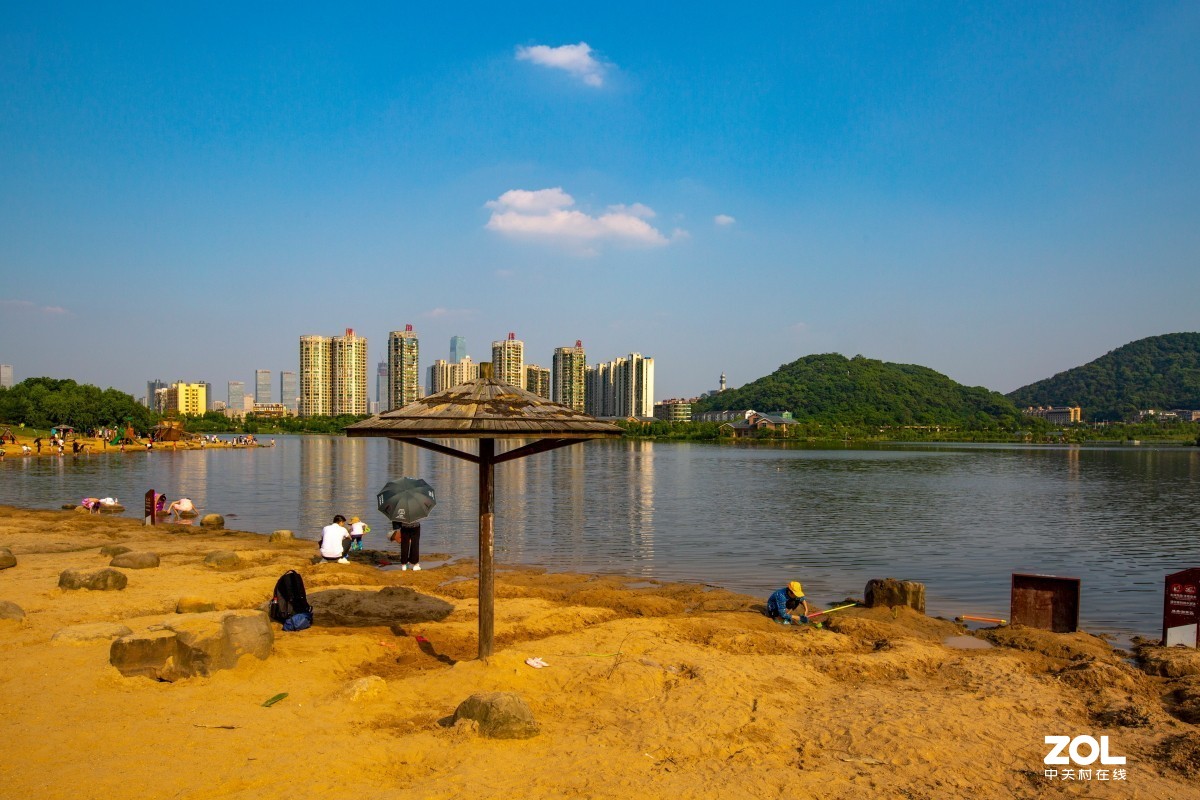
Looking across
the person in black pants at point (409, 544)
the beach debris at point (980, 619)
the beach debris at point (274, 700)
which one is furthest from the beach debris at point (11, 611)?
the beach debris at point (980, 619)

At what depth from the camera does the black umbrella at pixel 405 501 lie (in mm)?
17062

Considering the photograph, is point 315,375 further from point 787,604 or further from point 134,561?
point 787,604

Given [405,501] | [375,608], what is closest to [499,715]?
[375,608]

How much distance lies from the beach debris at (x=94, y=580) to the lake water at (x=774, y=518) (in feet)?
32.9

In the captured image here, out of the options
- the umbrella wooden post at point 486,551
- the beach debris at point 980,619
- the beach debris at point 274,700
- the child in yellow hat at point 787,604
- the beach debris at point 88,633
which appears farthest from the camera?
the beach debris at point 980,619

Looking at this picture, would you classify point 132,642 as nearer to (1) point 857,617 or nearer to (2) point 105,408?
(1) point 857,617

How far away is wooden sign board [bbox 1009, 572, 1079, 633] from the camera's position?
13.1m

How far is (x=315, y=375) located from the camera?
644ft

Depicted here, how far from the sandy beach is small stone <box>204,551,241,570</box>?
233cm

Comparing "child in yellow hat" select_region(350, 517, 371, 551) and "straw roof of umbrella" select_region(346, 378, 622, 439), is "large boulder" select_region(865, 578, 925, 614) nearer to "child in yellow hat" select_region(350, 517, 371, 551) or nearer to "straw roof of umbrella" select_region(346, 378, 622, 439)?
"straw roof of umbrella" select_region(346, 378, 622, 439)

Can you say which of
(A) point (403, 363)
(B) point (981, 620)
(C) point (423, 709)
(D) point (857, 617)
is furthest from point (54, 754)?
(A) point (403, 363)

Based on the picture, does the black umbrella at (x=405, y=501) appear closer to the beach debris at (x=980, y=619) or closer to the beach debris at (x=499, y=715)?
the beach debris at (x=499, y=715)

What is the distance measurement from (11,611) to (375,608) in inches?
192

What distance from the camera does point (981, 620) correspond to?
45.9 ft
